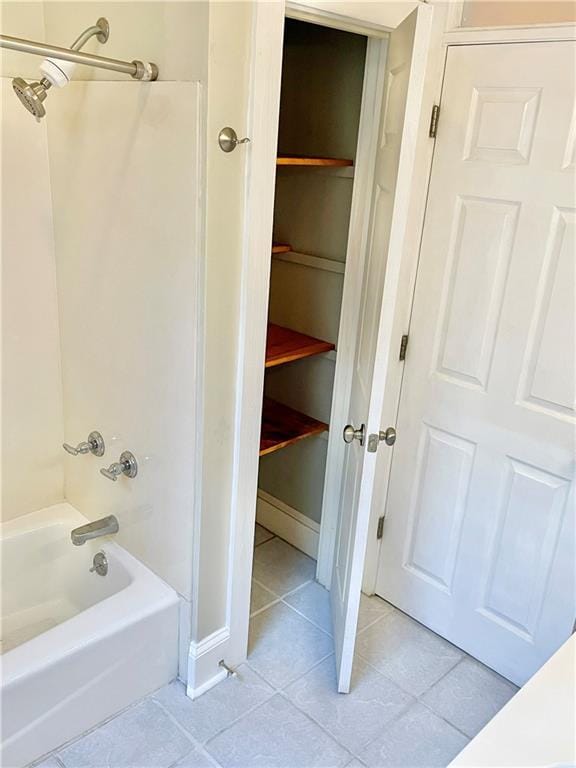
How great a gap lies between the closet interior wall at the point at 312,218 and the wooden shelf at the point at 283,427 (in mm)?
38

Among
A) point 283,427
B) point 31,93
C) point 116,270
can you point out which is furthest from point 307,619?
point 31,93

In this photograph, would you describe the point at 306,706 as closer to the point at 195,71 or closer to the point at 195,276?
the point at 195,276

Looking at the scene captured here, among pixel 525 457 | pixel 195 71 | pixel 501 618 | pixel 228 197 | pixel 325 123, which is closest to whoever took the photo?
pixel 195 71

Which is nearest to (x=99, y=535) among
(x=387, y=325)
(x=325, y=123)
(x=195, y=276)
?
(x=195, y=276)

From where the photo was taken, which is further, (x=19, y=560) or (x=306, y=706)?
(x=19, y=560)

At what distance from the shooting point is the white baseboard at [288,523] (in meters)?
2.68

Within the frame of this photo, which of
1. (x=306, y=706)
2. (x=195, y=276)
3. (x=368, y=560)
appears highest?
(x=195, y=276)

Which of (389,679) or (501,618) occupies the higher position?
(501,618)

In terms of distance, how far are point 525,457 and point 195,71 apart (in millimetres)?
1378

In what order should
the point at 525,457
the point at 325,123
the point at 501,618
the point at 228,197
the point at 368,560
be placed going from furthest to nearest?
the point at 368,560, the point at 325,123, the point at 501,618, the point at 525,457, the point at 228,197

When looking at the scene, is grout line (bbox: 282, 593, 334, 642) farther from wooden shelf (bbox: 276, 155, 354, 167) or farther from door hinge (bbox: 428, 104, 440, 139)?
door hinge (bbox: 428, 104, 440, 139)

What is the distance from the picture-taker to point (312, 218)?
237cm

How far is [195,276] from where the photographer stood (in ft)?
5.27

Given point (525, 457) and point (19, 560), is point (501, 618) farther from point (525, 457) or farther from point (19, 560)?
point (19, 560)
